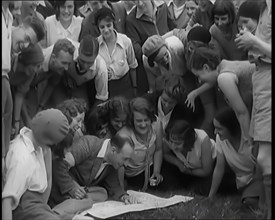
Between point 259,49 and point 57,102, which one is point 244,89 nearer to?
point 259,49

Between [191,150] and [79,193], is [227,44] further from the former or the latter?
[79,193]

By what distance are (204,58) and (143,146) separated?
736 mm

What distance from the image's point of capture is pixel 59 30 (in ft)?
19.7

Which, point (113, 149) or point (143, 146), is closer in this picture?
point (113, 149)

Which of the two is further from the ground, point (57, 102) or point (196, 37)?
point (196, 37)

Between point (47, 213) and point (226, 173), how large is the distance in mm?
1380

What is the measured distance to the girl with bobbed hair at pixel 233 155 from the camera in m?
5.16

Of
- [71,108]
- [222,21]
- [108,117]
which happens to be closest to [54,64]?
[71,108]

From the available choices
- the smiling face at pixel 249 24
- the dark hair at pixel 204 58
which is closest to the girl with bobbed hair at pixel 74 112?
the dark hair at pixel 204 58

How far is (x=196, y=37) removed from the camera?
5582mm

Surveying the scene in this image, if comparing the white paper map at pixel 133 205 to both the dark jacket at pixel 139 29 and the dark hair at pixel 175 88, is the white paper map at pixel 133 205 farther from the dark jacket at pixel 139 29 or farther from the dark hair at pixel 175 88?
the dark jacket at pixel 139 29

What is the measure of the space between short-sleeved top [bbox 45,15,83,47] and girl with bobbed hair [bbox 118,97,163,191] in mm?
929

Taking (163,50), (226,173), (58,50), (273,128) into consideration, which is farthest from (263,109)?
(58,50)

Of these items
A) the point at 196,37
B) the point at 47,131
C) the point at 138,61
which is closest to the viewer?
the point at 47,131
